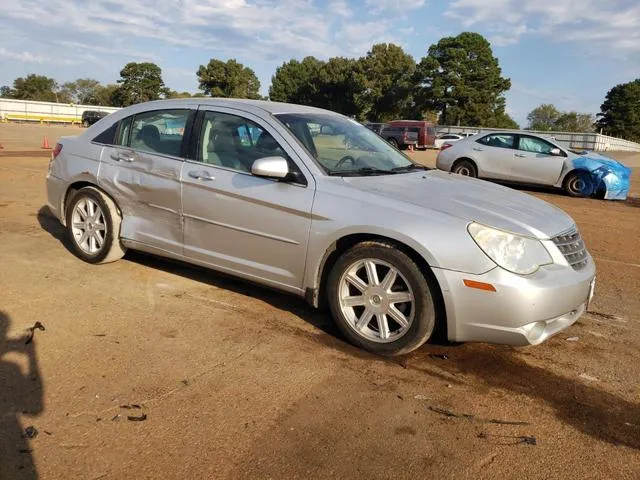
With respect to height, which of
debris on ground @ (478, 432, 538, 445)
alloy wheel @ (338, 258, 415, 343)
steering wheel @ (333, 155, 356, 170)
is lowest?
debris on ground @ (478, 432, 538, 445)

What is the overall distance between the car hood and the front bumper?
306 millimetres

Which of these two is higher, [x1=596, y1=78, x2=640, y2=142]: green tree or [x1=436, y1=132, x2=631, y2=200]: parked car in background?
[x1=596, y1=78, x2=640, y2=142]: green tree

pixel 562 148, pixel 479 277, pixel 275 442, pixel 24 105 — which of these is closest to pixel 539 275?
pixel 479 277

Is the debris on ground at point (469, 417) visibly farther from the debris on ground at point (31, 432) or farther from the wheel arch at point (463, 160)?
the wheel arch at point (463, 160)

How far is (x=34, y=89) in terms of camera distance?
100 meters

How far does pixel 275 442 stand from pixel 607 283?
4.21 m

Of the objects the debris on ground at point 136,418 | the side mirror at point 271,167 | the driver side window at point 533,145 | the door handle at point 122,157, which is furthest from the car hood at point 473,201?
the driver side window at point 533,145

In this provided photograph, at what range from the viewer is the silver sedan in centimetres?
330

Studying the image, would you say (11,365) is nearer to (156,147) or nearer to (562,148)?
(156,147)

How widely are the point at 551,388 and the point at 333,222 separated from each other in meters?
1.68

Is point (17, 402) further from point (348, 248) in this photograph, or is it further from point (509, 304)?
point (509, 304)

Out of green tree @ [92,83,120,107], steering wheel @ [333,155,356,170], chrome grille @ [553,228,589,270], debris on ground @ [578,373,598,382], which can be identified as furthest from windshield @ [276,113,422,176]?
green tree @ [92,83,120,107]

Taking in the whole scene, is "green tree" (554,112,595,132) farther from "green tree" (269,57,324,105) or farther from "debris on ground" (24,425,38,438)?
"debris on ground" (24,425,38,438)

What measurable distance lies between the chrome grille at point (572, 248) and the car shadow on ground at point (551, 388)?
0.72 meters
